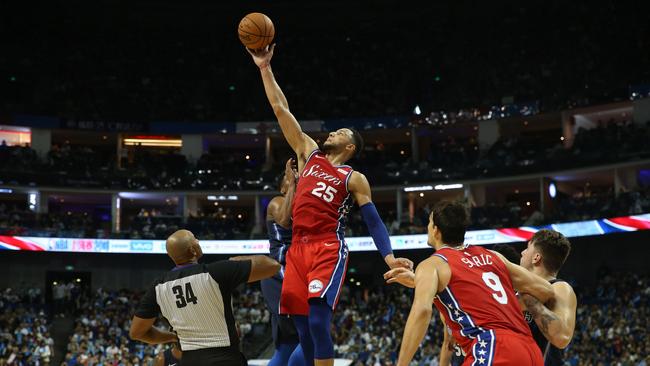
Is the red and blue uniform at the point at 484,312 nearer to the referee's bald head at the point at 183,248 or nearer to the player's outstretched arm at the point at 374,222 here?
the player's outstretched arm at the point at 374,222

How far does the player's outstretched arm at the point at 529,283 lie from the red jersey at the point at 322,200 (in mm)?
1933

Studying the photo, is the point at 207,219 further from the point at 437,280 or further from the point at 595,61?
the point at 437,280

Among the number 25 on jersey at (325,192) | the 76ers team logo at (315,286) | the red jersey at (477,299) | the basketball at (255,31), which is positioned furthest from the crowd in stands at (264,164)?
the red jersey at (477,299)

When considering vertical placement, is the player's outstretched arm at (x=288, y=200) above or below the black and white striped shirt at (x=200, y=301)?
above

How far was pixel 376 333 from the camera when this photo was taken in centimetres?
2986

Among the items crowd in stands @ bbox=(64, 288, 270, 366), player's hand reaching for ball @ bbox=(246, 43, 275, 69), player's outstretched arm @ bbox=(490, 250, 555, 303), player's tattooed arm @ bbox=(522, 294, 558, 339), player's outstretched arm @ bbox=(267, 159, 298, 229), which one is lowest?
crowd in stands @ bbox=(64, 288, 270, 366)

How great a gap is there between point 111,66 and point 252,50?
4217 cm

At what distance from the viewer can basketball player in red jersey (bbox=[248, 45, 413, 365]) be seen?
21.5ft

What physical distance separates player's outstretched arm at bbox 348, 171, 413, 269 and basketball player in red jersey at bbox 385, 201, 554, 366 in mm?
974

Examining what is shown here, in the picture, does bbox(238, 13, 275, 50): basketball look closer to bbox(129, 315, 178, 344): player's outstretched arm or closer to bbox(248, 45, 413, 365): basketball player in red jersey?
bbox(248, 45, 413, 365): basketball player in red jersey

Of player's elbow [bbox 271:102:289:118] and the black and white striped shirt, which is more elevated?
player's elbow [bbox 271:102:289:118]

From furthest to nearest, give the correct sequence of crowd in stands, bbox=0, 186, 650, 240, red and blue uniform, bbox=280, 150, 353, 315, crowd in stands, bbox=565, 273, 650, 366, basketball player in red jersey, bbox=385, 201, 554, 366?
crowd in stands, bbox=0, 186, 650, 240, crowd in stands, bbox=565, 273, 650, 366, red and blue uniform, bbox=280, 150, 353, 315, basketball player in red jersey, bbox=385, 201, 554, 366

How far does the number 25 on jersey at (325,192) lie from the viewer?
7.06 meters

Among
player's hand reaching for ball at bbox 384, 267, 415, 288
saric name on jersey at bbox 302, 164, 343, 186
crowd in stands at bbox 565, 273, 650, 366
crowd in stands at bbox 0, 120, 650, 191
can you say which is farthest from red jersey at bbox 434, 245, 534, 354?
crowd in stands at bbox 0, 120, 650, 191
